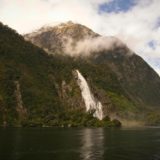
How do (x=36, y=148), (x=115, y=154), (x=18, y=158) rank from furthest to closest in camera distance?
(x=36, y=148)
(x=115, y=154)
(x=18, y=158)

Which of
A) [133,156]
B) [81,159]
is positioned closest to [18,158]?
[81,159]

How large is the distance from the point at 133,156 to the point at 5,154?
29.2 meters

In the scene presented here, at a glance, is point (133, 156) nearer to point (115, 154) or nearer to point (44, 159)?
point (115, 154)

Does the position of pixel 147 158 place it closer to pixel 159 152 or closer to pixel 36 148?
pixel 159 152

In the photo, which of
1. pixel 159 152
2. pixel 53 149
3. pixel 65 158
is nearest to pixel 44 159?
pixel 65 158

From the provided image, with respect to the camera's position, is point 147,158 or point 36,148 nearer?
point 147,158

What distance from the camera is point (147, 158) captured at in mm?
85188

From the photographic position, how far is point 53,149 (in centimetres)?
9694

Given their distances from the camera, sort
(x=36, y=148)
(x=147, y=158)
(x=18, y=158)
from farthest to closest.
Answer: (x=36, y=148), (x=147, y=158), (x=18, y=158)

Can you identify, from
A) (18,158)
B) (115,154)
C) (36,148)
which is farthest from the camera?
(36,148)

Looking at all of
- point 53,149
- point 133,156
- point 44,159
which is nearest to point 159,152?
point 133,156

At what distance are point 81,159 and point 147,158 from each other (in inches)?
620

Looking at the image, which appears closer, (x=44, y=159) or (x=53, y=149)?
(x=44, y=159)

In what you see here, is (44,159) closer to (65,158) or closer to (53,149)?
(65,158)
